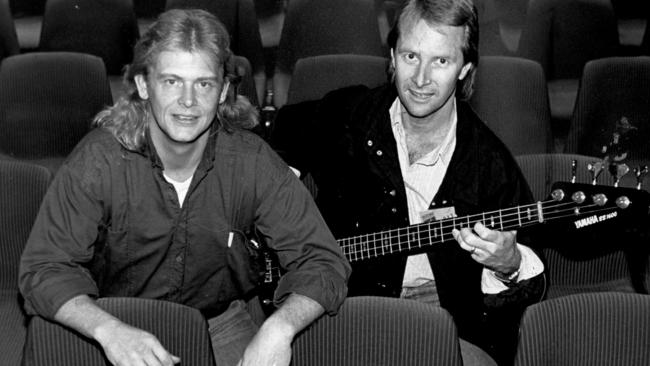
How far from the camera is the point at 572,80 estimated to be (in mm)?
4605

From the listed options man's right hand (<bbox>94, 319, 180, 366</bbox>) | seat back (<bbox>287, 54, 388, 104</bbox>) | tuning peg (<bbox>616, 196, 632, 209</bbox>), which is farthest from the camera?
seat back (<bbox>287, 54, 388, 104</bbox>)

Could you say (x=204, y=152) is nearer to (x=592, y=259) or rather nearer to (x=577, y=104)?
(x=592, y=259)

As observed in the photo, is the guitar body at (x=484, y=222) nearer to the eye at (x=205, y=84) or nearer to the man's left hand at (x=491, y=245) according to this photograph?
the man's left hand at (x=491, y=245)

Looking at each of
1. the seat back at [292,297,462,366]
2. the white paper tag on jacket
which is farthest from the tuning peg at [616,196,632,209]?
the seat back at [292,297,462,366]

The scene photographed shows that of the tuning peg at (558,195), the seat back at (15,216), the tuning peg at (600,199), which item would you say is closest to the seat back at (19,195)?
the seat back at (15,216)

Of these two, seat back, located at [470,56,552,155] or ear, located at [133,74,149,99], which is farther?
seat back, located at [470,56,552,155]

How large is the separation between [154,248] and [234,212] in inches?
9.0

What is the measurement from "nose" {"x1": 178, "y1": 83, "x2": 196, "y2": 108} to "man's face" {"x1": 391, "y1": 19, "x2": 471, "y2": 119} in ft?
2.15

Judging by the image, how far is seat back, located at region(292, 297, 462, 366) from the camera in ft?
7.29

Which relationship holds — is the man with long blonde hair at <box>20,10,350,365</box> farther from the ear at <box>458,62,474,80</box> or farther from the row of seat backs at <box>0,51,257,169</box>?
the row of seat backs at <box>0,51,257,169</box>

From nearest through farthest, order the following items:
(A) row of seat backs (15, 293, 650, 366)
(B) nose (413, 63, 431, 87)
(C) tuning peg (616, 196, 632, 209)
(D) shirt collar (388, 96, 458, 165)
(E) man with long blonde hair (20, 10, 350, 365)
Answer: (A) row of seat backs (15, 293, 650, 366) → (E) man with long blonde hair (20, 10, 350, 365) → (C) tuning peg (616, 196, 632, 209) → (B) nose (413, 63, 431, 87) → (D) shirt collar (388, 96, 458, 165)

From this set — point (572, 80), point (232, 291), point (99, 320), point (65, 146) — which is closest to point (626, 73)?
point (572, 80)

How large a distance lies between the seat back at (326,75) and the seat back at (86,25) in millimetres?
1175

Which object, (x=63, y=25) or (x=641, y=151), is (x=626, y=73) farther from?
(x=63, y=25)
